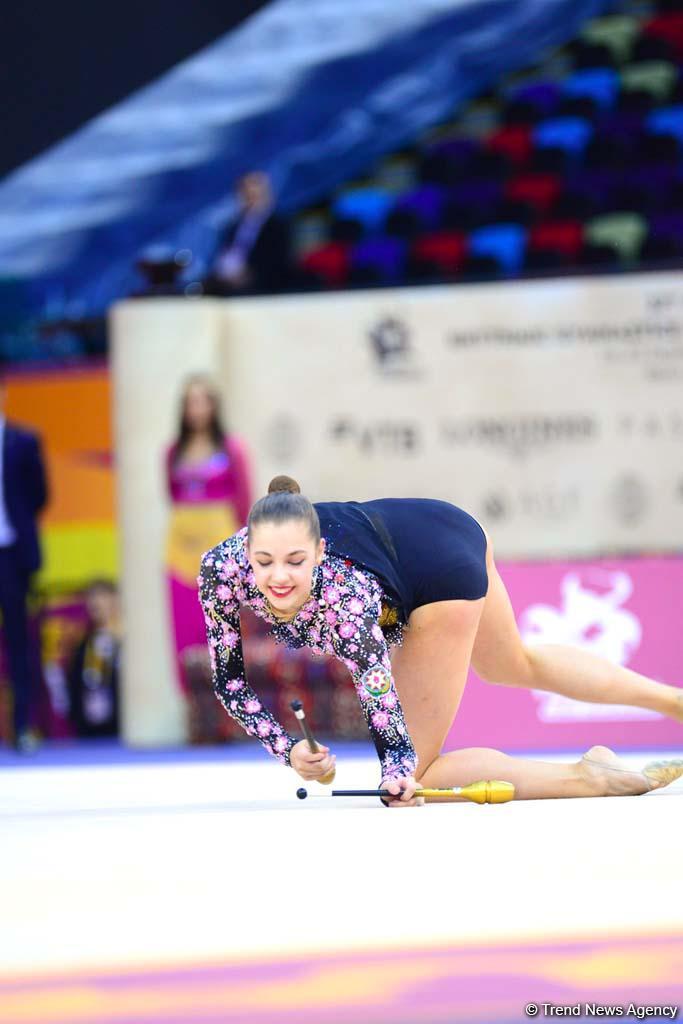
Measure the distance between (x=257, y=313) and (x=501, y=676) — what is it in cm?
393

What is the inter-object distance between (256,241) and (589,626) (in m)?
3.49

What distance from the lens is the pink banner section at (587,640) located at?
6.42m

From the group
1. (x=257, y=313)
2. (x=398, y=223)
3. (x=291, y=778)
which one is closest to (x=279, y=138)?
(x=398, y=223)

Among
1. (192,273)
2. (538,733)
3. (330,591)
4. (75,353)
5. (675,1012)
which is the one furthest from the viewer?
(192,273)

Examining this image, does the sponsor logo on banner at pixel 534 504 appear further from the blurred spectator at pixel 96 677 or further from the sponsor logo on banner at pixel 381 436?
the blurred spectator at pixel 96 677

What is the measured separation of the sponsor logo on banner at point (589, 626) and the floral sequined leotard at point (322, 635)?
329cm

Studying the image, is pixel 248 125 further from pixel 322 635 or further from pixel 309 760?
pixel 309 760

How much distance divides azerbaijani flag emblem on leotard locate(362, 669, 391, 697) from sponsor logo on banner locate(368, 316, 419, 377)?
4.32 meters

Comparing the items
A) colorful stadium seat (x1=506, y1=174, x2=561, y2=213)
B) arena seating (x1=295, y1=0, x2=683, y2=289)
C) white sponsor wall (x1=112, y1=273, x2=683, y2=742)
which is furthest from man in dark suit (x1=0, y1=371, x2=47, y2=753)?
colorful stadium seat (x1=506, y1=174, x2=561, y2=213)

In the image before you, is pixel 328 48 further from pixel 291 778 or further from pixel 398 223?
pixel 291 778

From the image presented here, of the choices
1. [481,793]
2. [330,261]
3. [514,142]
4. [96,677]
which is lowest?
[96,677]

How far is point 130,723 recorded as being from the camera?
7.19 metres

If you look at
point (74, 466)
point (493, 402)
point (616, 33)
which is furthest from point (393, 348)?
point (616, 33)

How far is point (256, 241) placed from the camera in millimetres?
8859
